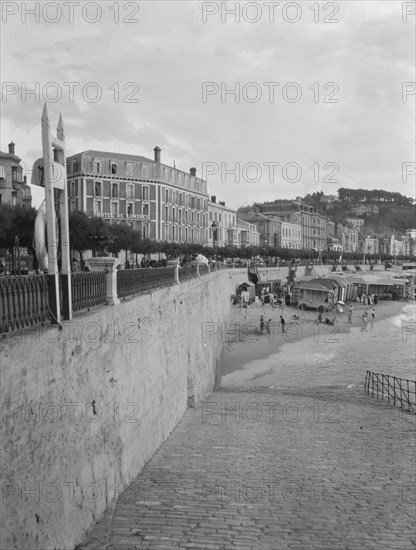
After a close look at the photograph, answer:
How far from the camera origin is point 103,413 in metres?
9.47

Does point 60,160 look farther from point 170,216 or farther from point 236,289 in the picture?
point 170,216

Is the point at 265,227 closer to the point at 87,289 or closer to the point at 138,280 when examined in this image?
the point at 138,280

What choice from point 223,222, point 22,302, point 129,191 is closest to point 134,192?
point 129,191

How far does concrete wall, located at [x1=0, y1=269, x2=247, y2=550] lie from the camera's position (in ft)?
20.8

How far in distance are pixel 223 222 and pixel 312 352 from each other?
59.3 metres

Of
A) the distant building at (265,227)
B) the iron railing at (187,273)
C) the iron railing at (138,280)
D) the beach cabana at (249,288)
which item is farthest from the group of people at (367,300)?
the iron railing at (138,280)

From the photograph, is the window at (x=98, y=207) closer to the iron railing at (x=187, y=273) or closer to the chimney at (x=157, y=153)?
the chimney at (x=157, y=153)

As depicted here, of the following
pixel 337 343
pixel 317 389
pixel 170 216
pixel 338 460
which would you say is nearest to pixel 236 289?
pixel 170 216

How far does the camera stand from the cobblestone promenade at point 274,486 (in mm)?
9164

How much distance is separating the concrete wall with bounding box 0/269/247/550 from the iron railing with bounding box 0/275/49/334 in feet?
0.85

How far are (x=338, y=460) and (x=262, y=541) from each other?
5020 millimetres

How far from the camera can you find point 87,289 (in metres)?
10.0

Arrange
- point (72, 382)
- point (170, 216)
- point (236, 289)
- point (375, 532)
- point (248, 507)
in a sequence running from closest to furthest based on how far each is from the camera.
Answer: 1. point (72, 382)
2. point (375, 532)
3. point (248, 507)
4. point (236, 289)
5. point (170, 216)

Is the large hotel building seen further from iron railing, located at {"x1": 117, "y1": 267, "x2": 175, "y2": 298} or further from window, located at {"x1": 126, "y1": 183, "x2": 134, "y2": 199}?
iron railing, located at {"x1": 117, "y1": 267, "x2": 175, "y2": 298}
